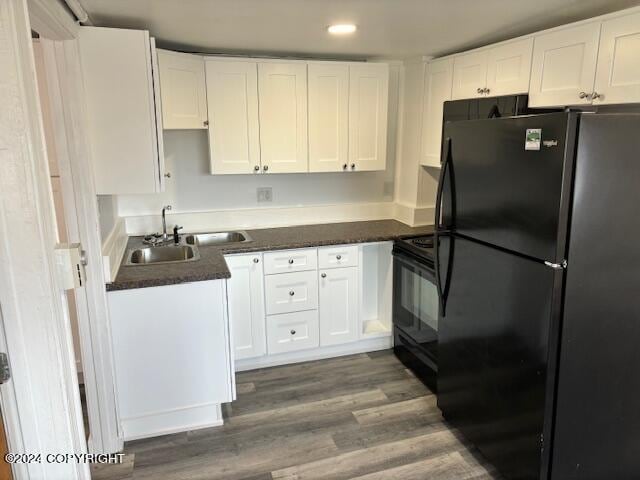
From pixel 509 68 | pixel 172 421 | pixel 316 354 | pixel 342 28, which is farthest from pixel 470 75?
pixel 172 421

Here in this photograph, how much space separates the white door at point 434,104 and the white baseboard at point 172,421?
217 cm

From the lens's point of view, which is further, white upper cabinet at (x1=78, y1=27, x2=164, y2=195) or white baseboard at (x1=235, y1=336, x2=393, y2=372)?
white baseboard at (x1=235, y1=336, x2=393, y2=372)

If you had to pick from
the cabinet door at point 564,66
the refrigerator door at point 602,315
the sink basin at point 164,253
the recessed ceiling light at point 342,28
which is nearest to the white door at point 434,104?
the cabinet door at point 564,66

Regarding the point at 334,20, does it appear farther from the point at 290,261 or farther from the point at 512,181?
the point at 290,261

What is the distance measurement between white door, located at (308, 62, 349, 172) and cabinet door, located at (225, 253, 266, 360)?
0.88m

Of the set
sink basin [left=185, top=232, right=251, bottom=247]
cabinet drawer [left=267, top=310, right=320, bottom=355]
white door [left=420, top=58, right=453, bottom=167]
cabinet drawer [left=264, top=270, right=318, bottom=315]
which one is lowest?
cabinet drawer [left=267, top=310, right=320, bottom=355]

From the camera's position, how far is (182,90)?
9.40 feet

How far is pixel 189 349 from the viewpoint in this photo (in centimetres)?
237

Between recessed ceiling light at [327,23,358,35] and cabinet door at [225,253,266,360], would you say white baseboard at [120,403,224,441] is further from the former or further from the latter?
recessed ceiling light at [327,23,358,35]

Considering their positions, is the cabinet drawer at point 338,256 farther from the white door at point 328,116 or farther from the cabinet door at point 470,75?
the cabinet door at point 470,75

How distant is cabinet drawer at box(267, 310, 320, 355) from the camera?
10.1 feet

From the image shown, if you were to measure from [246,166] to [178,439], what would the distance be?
1.76 metres

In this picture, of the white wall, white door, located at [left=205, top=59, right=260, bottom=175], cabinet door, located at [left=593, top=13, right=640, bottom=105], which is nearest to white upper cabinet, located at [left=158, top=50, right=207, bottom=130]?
white door, located at [left=205, top=59, right=260, bottom=175]

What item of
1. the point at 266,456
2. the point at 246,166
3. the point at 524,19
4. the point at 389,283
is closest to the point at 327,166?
the point at 246,166
